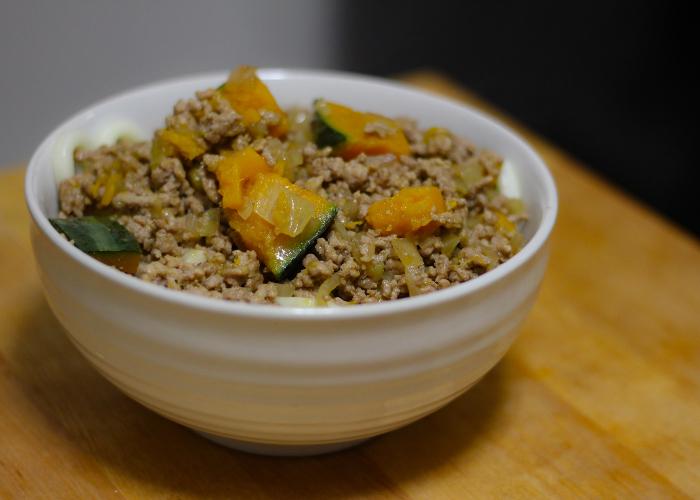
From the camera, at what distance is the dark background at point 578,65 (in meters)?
3.96

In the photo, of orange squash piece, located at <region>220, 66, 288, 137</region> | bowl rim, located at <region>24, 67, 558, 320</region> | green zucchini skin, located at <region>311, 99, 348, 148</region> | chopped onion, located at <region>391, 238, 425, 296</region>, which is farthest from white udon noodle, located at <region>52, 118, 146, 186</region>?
chopped onion, located at <region>391, 238, 425, 296</region>

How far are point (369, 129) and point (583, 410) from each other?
0.75 m

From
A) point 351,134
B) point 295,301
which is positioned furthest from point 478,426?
point 351,134

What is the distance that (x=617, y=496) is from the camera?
4.95 ft

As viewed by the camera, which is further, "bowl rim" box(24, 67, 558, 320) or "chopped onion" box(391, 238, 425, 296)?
"chopped onion" box(391, 238, 425, 296)

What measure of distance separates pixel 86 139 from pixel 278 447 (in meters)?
0.79

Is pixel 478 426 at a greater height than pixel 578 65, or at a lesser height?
greater

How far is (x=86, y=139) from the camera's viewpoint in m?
1.77

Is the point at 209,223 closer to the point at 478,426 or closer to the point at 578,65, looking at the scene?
the point at 478,426

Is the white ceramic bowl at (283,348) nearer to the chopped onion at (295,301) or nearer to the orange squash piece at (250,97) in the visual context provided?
the chopped onion at (295,301)

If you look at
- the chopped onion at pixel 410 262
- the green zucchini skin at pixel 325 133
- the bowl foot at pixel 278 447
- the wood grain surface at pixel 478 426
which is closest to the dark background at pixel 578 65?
the wood grain surface at pixel 478 426

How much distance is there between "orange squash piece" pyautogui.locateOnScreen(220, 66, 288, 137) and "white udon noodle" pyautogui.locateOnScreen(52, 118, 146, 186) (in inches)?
12.2

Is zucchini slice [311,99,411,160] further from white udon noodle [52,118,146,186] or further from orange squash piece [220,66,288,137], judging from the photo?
white udon noodle [52,118,146,186]

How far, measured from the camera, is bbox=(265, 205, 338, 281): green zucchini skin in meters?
1.43
